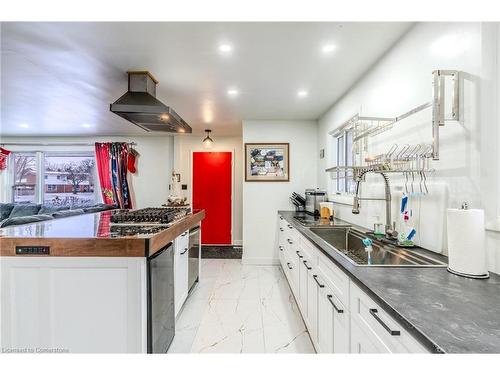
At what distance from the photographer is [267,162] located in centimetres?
429

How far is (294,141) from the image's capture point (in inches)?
169

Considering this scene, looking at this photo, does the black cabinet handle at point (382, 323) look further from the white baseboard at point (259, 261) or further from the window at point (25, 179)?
the window at point (25, 179)

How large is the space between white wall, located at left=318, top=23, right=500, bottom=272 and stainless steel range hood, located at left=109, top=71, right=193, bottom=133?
1980 mm

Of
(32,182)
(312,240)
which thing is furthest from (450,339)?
(32,182)

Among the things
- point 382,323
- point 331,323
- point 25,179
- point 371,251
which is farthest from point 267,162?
point 25,179

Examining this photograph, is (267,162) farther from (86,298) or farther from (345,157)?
(86,298)

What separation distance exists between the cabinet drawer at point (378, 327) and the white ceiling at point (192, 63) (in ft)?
5.76

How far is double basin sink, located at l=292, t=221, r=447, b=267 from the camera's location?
1.36 metres

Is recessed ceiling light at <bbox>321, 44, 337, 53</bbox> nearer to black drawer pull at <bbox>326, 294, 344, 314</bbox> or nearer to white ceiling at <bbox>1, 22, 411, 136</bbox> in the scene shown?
white ceiling at <bbox>1, 22, 411, 136</bbox>

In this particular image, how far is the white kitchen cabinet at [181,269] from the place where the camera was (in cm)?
229

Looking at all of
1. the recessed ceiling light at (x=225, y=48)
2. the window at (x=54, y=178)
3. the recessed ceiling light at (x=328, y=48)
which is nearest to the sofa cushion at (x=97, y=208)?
the window at (x=54, y=178)

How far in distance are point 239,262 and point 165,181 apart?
8.53 feet

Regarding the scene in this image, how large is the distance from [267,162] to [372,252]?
2697mm

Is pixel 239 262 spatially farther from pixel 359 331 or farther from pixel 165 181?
pixel 359 331
